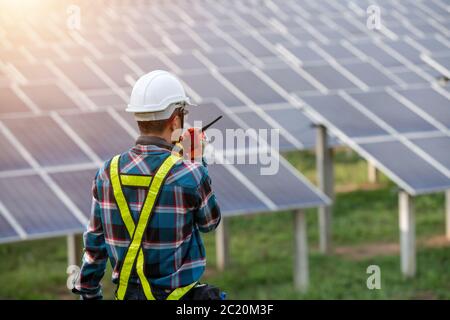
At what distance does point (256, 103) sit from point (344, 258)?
3121 millimetres

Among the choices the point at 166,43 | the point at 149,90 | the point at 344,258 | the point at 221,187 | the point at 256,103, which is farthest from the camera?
the point at 166,43

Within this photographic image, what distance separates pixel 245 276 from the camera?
48.7 ft

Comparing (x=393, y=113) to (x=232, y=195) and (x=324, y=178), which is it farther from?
(x=232, y=195)

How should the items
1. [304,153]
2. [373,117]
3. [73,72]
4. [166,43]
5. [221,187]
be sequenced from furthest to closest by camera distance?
[304,153] < [166,43] < [73,72] < [373,117] < [221,187]

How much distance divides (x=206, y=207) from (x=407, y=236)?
27.9 feet

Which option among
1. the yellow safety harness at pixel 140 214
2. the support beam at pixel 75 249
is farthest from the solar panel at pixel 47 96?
the yellow safety harness at pixel 140 214

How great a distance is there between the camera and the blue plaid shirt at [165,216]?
227 inches

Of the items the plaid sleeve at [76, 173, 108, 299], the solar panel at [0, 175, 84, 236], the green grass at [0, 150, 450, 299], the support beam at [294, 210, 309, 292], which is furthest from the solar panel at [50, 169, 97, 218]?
the plaid sleeve at [76, 173, 108, 299]

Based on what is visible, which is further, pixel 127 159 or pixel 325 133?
pixel 325 133

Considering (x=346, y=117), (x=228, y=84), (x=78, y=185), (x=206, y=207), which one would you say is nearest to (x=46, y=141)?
(x=78, y=185)

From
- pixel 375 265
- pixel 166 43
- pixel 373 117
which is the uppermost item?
pixel 166 43

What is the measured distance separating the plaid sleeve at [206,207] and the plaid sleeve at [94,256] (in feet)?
1.98
